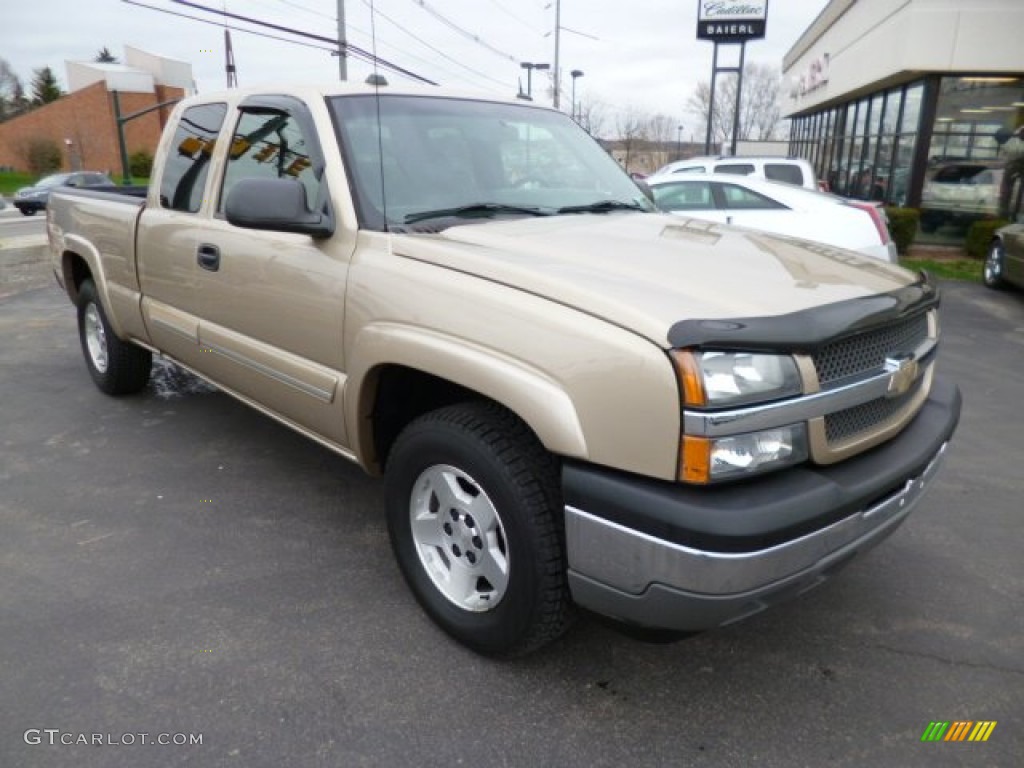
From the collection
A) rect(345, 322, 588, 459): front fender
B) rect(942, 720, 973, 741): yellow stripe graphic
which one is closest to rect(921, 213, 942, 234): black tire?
rect(942, 720, 973, 741): yellow stripe graphic

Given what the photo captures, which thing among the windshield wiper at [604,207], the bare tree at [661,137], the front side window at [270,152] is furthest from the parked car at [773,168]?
the bare tree at [661,137]

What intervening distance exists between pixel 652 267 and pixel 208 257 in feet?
7.57

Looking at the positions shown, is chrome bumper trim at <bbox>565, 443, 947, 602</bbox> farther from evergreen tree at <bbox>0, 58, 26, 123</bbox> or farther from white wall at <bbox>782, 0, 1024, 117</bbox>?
evergreen tree at <bbox>0, 58, 26, 123</bbox>

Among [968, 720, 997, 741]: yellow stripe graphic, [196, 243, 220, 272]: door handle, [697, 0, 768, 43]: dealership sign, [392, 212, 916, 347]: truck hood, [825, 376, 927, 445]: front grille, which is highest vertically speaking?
[697, 0, 768, 43]: dealership sign

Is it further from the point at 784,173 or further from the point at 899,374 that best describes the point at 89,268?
the point at 784,173

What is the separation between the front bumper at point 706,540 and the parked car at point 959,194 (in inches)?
616

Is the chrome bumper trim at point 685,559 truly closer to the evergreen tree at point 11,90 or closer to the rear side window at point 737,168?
the rear side window at point 737,168

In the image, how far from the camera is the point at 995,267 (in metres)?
10.7

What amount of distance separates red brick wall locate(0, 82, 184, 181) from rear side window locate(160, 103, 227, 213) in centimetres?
6276

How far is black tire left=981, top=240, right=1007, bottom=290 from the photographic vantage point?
34.3ft

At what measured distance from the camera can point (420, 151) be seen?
3186 mm

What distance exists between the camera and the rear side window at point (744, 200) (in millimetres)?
8875

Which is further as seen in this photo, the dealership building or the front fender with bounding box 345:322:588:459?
the dealership building

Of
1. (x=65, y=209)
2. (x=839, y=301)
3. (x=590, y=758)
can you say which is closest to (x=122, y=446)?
(x=65, y=209)
